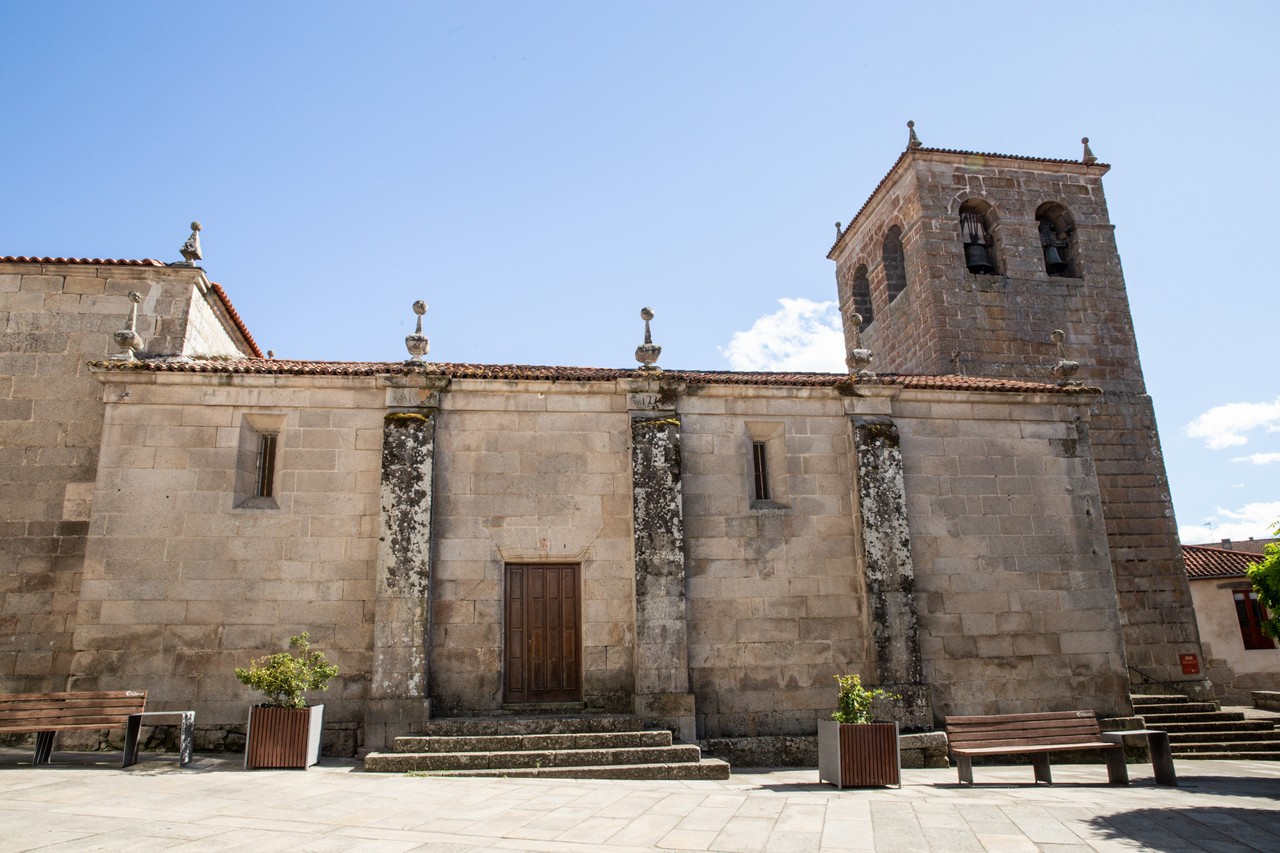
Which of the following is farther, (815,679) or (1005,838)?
(815,679)

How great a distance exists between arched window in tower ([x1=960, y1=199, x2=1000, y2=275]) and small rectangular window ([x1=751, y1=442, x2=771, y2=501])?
9.38m

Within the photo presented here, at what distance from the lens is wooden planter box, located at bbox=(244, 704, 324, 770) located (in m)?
9.16

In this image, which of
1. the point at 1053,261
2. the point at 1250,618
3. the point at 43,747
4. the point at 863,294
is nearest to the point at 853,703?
the point at 43,747

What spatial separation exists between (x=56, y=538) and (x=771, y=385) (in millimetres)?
10713

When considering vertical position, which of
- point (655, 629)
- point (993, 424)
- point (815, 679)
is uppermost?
point (993, 424)

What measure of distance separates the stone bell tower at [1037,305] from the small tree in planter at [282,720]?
14.5 meters

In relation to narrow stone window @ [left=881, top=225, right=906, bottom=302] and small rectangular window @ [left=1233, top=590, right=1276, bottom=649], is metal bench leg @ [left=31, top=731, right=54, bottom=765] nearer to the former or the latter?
narrow stone window @ [left=881, top=225, right=906, bottom=302]

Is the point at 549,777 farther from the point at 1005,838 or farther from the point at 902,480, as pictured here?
the point at 902,480

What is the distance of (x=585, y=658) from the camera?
1130cm

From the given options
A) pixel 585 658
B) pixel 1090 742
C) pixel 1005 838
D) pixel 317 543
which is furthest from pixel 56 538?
pixel 1090 742

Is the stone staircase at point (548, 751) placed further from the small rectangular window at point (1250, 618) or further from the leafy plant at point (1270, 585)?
the small rectangular window at point (1250, 618)

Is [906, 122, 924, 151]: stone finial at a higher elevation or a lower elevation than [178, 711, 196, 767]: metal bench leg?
higher

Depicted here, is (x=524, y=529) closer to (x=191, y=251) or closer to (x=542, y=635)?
(x=542, y=635)

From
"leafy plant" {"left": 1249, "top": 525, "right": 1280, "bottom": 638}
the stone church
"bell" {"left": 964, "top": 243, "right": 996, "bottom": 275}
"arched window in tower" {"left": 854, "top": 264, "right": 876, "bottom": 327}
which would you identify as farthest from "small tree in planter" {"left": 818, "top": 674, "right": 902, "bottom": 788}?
"arched window in tower" {"left": 854, "top": 264, "right": 876, "bottom": 327}
